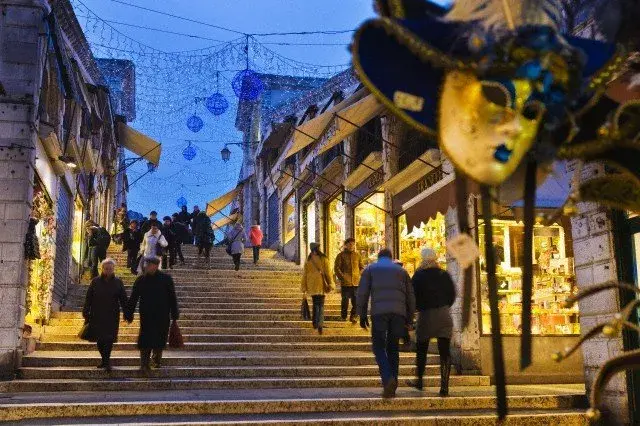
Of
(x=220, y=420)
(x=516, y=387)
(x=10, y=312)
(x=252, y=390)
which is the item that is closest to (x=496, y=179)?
(x=220, y=420)

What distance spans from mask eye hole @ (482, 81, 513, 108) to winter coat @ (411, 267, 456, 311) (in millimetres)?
5562

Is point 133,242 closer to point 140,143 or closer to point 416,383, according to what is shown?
point 140,143

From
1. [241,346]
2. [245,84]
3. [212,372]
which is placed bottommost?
[212,372]

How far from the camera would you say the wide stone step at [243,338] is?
1214cm

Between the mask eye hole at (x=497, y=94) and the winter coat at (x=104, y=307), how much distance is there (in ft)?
26.0

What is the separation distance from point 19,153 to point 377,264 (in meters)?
5.66

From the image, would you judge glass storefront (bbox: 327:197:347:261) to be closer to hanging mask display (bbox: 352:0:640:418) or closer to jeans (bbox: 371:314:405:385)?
jeans (bbox: 371:314:405:385)

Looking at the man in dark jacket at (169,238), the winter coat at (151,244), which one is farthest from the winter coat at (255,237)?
the winter coat at (151,244)

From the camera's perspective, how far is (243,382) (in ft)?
31.8

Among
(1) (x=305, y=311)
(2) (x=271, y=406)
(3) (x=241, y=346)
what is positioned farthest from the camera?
(1) (x=305, y=311)

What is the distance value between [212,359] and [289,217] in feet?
→ 53.3

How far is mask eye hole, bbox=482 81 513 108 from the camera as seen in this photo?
11.2ft

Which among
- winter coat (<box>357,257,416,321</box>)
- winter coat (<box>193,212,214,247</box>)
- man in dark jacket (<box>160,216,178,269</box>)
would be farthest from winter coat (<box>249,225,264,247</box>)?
winter coat (<box>357,257,416,321</box>)

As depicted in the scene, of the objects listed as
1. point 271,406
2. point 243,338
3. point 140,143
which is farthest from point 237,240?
point 271,406
